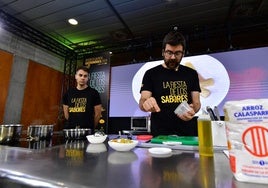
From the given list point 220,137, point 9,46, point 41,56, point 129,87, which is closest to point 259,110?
point 220,137

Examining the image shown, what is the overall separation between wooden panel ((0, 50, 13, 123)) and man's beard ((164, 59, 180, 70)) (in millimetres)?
→ 3283

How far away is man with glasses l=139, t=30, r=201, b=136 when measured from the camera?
133 centimetres

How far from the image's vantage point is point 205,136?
660 mm

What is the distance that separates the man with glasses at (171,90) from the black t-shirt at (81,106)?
3.17ft

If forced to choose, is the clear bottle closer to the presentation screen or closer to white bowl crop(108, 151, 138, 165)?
white bowl crop(108, 151, 138, 165)

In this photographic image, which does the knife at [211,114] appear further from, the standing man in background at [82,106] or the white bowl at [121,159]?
the standing man in background at [82,106]

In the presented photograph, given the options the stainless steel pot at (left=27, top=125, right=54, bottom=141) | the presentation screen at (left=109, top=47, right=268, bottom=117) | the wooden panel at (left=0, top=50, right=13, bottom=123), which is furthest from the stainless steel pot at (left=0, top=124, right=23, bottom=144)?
the wooden panel at (left=0, top=50, right=13, bottom=123)

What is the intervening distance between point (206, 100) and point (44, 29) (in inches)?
148

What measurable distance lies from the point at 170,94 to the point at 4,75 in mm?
3384

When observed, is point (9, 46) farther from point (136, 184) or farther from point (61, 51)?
point (136, 184)

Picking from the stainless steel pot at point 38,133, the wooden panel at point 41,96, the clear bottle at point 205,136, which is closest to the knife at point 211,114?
the clear bottle at point 205,136

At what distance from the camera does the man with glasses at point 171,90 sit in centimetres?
133

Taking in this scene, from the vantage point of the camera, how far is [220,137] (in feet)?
2.58

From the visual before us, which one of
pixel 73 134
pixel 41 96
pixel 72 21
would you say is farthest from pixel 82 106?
pixel 41 96
